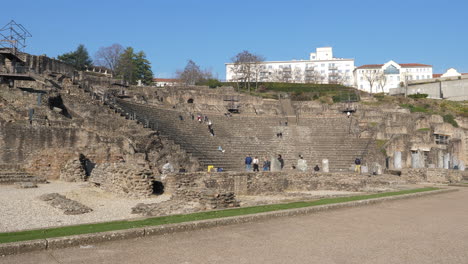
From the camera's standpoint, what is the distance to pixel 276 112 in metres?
41.4

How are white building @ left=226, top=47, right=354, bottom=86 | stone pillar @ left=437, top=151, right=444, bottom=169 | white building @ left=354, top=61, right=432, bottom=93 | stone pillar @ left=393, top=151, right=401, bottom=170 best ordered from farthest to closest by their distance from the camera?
white building @ left=226, top=47, right=354, bottom=86, white building @ left=354, top=61, right=432, bottom=93, stone pillar @ left=437, top=151, right=444, bottom=169, stone pillar @ left=393, top=151, right=401, bottom=170

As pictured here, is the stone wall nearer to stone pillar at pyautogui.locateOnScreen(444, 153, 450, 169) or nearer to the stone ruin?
the stone ruin

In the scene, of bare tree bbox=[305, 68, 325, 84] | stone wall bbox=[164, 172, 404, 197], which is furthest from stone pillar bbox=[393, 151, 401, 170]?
bare tree bbox=[305, 68, 325, 84]

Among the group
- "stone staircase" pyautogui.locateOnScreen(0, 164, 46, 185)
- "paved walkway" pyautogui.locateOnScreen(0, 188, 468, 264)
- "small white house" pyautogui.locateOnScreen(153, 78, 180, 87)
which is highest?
"small white house" pyautogui.locateOnScreen(153, 78, 180, 87)

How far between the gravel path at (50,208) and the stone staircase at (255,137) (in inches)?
337

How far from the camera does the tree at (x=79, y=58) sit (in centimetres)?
6255

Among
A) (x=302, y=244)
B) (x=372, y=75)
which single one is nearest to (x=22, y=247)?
(x=302, y=244)

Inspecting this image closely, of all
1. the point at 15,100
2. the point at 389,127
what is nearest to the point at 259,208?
the point at 15,100

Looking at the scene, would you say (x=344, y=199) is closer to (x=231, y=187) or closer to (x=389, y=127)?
(x=231, y=187)

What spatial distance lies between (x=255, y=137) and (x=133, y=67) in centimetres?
4197

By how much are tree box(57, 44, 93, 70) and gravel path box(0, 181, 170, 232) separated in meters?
52.6

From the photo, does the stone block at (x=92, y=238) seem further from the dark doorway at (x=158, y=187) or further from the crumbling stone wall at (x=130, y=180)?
the dark doorway at (x=158, y=187)

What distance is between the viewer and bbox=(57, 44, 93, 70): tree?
62547 mm

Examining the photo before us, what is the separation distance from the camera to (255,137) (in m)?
31.2
